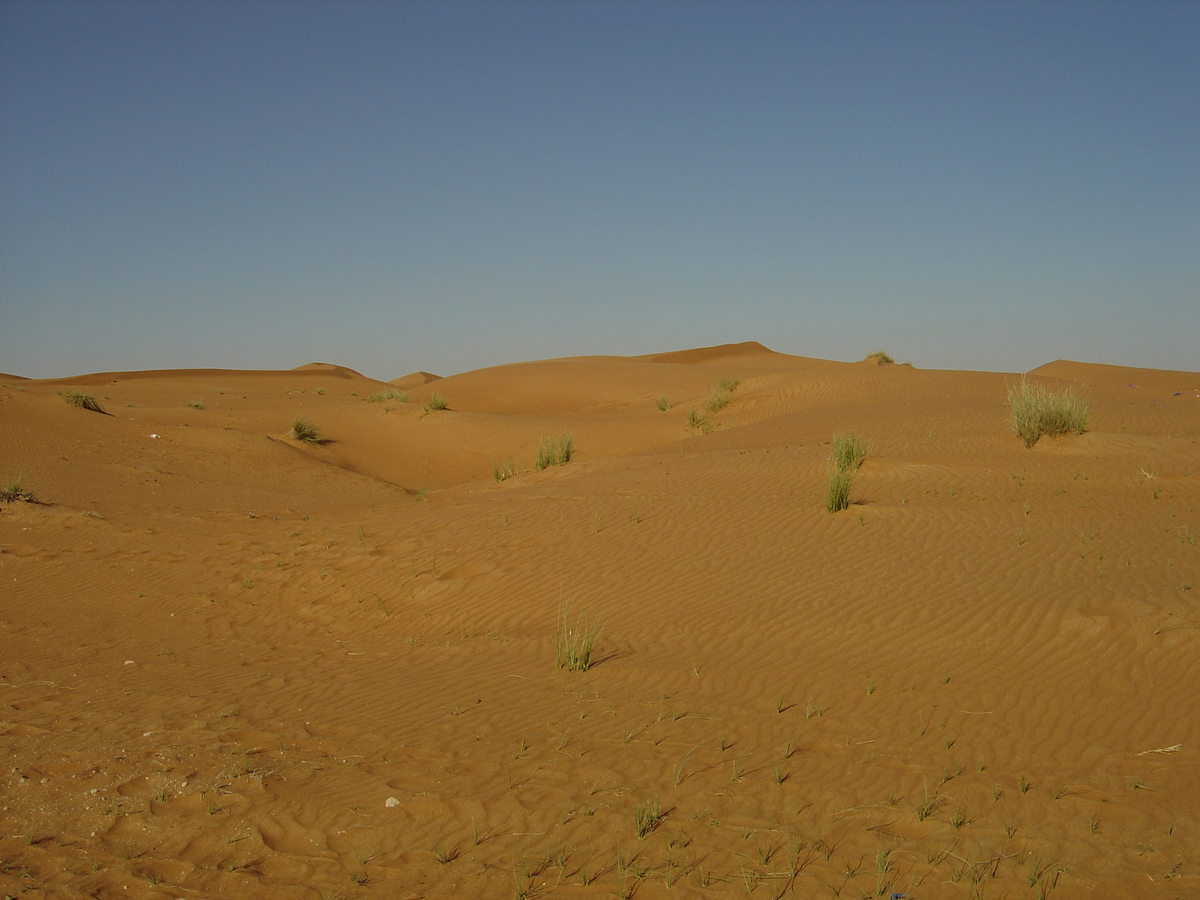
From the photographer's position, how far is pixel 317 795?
465 cm

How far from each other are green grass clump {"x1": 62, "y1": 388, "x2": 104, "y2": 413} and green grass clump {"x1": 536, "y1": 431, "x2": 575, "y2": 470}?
12680 mm

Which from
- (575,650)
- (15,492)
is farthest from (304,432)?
(575,650)

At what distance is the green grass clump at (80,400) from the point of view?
23094 mm

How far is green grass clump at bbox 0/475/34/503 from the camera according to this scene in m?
13.1

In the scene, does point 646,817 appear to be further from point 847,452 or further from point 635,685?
point 847,452

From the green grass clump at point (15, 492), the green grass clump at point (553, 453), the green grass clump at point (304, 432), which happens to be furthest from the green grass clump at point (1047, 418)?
the green grass clump at point (304, 432)

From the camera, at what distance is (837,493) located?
10.3 metres

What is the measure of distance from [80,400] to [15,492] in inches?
446

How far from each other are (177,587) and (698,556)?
5.81 m

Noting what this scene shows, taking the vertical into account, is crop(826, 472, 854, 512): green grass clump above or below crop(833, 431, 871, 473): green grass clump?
below

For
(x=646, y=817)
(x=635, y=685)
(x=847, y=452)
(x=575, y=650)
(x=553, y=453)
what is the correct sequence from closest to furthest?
(x=646, y=817), (x=635, y=685), (x=575, y=650), (x=847, y=452), (x=553, y=453)

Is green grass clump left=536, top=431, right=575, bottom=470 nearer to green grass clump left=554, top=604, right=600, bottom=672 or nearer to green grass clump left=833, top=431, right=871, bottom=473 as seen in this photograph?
green grass clump left=833, top=431, right=871, bottom=473

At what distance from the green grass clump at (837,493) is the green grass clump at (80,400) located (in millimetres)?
20108

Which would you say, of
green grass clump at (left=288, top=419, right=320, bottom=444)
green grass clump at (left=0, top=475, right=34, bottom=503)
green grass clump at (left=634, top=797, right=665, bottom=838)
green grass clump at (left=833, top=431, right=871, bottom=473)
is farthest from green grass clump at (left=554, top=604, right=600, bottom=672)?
green grass clump at (left=288, top=419, right=320, bottom=444)
